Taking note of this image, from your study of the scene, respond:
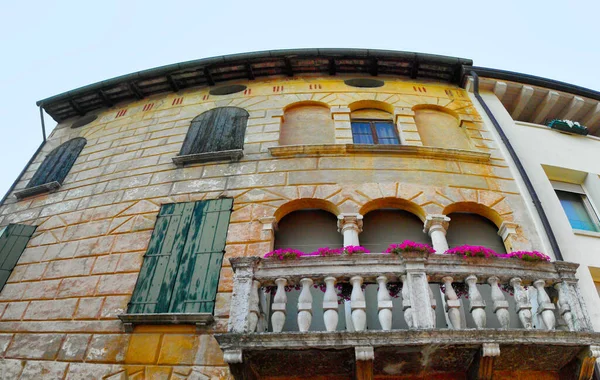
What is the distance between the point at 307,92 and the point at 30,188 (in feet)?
23.7

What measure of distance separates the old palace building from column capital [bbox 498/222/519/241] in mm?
37

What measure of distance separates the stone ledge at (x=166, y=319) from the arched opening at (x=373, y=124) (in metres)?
5.67

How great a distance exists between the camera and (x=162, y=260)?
25.4 ft

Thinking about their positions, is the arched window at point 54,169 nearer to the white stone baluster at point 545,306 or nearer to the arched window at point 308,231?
the arched window at point 308,231

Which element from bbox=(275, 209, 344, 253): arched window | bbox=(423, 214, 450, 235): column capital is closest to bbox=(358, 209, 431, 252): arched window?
bbox=(423, 214, 450, 235): column capital

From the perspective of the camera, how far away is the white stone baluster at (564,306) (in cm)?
561

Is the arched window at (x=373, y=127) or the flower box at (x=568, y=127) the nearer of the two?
the arched window at (x=373, y=127)

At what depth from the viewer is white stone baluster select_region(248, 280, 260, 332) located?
551cm

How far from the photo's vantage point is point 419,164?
9.25m

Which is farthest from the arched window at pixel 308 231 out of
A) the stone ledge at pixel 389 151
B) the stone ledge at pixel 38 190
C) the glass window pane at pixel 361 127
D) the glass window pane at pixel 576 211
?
the stone ledge at pixel 38 190

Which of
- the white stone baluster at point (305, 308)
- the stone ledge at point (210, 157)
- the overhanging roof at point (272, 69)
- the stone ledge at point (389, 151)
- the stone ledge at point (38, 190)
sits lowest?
the white stone baluster at point (305, 308)

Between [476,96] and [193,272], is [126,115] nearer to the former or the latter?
[193,272]

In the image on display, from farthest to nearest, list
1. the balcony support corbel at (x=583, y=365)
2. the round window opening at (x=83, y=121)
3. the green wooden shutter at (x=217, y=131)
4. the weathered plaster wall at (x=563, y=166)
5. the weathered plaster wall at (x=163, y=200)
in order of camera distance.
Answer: the round window opening at (x=83, y=121) → the green wooden shutter at (x=217, y=131) → the weathered plaster wall at (x=563, y=166) → the weathered plaster wall at (x=163, y=200) → the balcony support corbel at (x=583, y=365)

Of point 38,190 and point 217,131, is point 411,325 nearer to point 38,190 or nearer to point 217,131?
point 217,131
